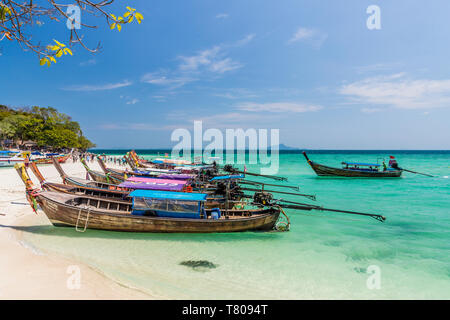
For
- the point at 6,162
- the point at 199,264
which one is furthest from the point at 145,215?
the point at 6,162

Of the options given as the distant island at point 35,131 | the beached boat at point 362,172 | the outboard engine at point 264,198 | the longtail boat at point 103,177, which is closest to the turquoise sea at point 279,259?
the outboard engine at point 264,198

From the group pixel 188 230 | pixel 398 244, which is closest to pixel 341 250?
pixel 398 244

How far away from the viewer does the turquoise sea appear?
7.09 metres

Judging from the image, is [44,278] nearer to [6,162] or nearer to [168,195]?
[168,195]

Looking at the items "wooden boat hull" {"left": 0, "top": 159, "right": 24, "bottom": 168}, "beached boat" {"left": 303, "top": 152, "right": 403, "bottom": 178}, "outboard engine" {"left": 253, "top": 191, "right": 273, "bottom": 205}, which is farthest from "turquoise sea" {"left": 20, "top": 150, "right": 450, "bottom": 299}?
"wooden boat hull" {"left": 0, "top": 159, "right": 24, "bottom": 168}

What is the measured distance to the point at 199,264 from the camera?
8.36 meters

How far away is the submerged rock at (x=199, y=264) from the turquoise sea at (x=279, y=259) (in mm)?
109

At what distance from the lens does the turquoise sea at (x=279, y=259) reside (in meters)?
7.09

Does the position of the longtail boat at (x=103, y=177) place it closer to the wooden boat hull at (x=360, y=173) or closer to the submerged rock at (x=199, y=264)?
the submerged rock at (x=199, y=264)

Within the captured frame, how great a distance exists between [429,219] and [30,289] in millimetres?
21057

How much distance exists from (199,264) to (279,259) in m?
3.12

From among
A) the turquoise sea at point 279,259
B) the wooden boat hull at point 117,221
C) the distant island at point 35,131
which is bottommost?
the turquoise sea at point 279,259

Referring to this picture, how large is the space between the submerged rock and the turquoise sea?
0.11m

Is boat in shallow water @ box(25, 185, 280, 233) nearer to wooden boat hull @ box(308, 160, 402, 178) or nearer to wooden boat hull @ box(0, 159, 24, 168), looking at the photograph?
wooden boat hull @ box(308, 160, 402, 178)
